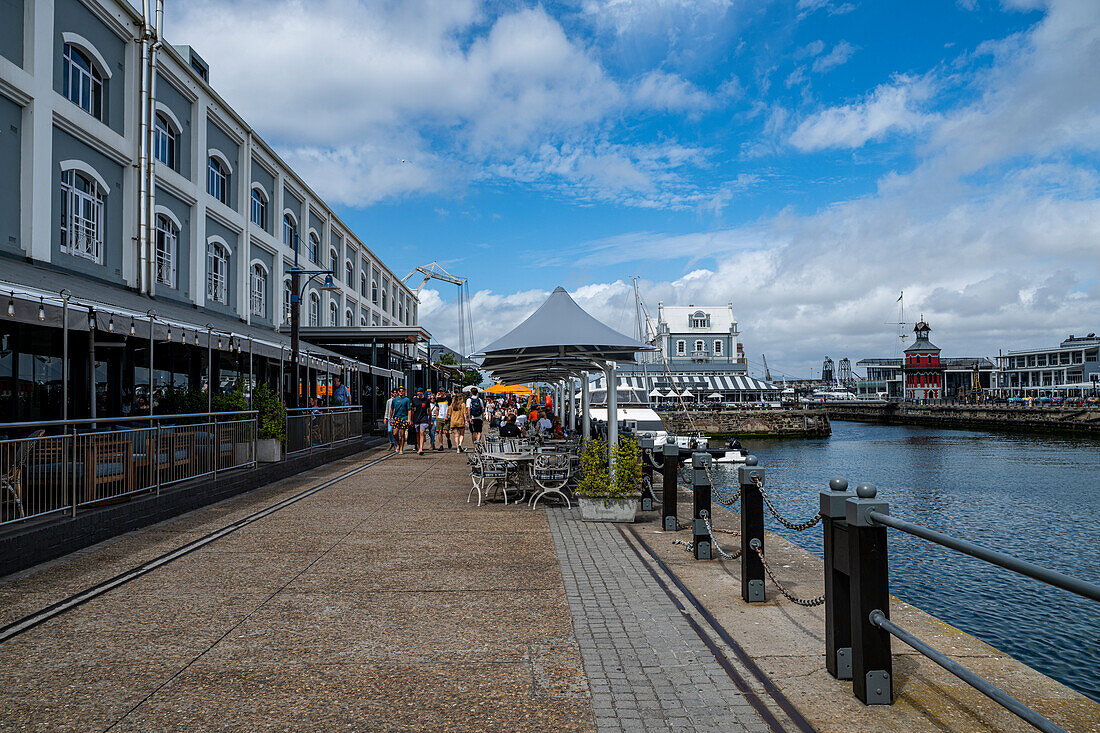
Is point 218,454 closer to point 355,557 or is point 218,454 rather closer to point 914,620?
point 355,557

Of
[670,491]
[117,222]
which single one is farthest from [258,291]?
[670,491]

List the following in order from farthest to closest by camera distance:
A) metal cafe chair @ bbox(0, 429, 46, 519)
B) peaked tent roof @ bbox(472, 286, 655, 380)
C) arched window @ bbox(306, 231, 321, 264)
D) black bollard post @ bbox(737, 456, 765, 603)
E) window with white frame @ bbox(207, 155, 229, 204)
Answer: arched window @ bbox(306, 231, 321, 264) < window with white frame @ bbox(207, 155, 229, 204) < peaked tent roof @ bbox(472, 286, 655, 380) < metal cafe chair @ bbox(0, 429, 46, 519) < black bollard post @ bbox(737, 456, 765, 603)

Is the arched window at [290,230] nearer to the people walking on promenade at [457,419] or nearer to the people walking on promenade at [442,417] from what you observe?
the people walking on promenade at [442,417]

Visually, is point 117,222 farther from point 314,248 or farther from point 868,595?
point 868,595

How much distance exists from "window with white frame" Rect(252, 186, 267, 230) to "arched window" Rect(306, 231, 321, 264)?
553cm

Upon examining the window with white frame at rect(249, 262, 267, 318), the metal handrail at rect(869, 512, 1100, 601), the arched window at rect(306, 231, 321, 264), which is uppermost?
the arched window at rect(306, 231, 321, 264)

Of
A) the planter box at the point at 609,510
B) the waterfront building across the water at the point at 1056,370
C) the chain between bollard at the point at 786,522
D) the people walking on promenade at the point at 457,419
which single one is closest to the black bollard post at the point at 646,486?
the planter box at the point at 609,510

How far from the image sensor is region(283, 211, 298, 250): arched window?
34594 mm

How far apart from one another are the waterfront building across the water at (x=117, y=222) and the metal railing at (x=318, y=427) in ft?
5.68

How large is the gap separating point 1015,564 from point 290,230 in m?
36.2

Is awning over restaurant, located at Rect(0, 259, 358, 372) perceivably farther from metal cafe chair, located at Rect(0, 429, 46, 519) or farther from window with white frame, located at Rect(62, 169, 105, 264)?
metal cafe chair, located at Rect(0, 429, 46, 519)

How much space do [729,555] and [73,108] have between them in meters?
17.8

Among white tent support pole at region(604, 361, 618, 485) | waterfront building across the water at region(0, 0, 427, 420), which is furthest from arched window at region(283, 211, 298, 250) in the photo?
white tent support pole at region(604, 361, 618, 485)

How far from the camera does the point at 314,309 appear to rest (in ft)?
131
